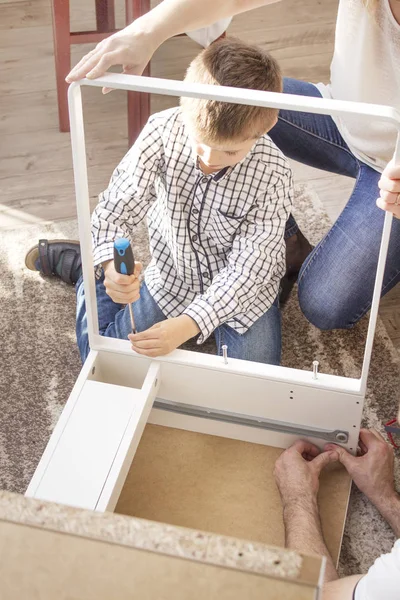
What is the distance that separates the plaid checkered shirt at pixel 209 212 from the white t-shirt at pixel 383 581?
0.49 meters

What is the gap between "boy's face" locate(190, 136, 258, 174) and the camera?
1.19m

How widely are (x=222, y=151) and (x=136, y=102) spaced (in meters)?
0.86

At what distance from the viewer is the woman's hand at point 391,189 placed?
963 mm

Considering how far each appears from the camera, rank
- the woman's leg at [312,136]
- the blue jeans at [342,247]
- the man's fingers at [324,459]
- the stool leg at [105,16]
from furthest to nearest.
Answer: the stool leg at [105,16] < the woman's leg at [312,136] < the blue jeans at [342,247] < the man's fingers at [324,459]

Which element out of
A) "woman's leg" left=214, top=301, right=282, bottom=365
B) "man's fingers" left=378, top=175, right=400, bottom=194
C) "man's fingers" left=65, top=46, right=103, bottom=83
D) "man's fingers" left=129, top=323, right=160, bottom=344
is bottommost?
"woman's leg" left=214, top=301, right=282, bottom=365

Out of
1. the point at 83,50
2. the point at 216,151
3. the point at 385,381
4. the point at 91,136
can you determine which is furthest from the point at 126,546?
the point at 83,50

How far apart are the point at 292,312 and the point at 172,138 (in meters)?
0.51

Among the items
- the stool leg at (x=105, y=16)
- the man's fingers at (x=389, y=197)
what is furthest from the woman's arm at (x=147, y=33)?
the stool leg at (x=105, y=16)

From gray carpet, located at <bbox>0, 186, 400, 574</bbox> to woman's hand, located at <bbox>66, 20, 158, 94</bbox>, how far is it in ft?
2.09

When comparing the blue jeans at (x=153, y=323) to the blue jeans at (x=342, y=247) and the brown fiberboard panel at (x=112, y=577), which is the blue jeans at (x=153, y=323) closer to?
the blue jeans at (x=342, y=247)

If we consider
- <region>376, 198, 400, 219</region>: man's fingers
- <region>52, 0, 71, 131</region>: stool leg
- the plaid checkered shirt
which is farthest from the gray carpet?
<region>376, 198, 400, 219</region>: man's fingers

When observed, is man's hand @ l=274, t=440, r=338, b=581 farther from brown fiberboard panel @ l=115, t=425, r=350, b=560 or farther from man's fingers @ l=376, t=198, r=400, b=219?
man's fingers @ l=376, t=198, r=400, b=219

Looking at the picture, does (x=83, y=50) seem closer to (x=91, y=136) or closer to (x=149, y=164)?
(x=91, y=136)

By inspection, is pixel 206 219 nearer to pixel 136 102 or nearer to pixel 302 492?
pixel 302 492
